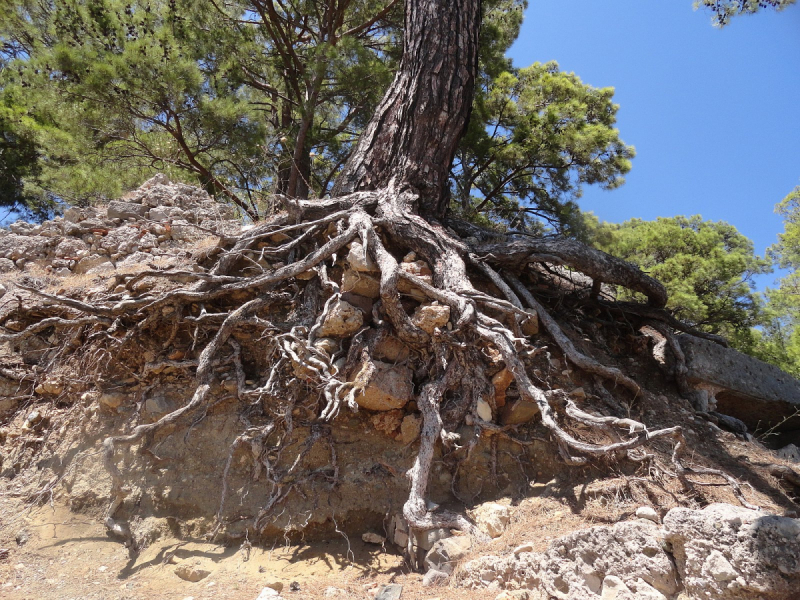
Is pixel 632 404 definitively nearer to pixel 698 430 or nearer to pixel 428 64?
pixel 698 430

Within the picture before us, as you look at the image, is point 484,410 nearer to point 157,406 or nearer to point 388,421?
point 388,421

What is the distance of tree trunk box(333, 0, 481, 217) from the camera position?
4.78m

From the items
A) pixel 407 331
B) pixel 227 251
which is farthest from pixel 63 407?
pixel 407 331

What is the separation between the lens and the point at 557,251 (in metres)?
4.12

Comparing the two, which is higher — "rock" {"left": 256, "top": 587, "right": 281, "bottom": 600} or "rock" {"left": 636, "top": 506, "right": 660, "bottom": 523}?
"rock" {"left": 636, "top": 506, "right": 660, "bottom": 523}

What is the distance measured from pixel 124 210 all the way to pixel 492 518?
16.4 ft

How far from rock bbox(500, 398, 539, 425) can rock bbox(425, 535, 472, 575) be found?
94 cm

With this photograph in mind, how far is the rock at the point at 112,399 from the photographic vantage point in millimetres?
3627

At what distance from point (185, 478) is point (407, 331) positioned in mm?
1838

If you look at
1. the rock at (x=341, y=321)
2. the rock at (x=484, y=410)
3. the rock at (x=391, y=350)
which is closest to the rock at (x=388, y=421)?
the rock at (x=391, y=350)

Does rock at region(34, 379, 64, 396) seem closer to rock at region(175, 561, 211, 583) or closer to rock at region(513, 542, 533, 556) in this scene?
rock at region(175, 561, 211, 583)

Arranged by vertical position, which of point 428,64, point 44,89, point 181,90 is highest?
point 428,64

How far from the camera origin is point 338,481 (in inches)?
126

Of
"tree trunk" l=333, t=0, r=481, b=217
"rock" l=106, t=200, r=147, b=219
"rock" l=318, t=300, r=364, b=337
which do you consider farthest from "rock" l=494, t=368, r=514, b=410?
Answer: "rock" l=106, t=200, r=147, b=219
